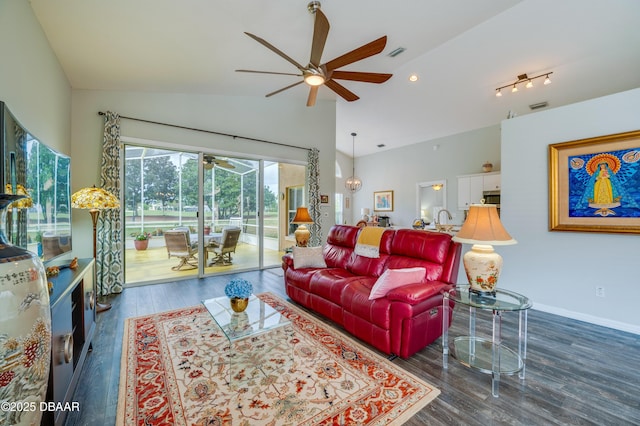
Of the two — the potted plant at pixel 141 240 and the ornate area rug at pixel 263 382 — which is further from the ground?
the potted plant at pixel 141 240

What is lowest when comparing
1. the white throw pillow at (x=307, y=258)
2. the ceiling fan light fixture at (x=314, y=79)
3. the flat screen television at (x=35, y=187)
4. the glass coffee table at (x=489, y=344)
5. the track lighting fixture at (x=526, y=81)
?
the glass coffee table at (x=489, y=344)

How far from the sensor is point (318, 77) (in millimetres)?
2889

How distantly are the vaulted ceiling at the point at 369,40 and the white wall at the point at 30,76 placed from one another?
0.64 ft

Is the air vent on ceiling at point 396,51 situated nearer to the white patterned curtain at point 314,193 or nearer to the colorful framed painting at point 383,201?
the white patterned curtain at point 314,193

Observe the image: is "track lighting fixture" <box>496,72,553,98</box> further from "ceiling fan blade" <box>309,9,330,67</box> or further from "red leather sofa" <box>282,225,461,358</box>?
"ceiling fan blade" <box>309,9,330,67</box>

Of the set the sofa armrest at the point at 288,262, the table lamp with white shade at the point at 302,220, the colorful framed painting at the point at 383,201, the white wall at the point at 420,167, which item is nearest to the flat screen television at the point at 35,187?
the sofa armrest at the point at 288,262

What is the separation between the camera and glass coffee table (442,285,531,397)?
6.40 feet

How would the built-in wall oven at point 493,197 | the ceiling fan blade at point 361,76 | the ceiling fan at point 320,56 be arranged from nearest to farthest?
the ceiling fan at point 320,56
the ceiling fan blade at point 361,76
the built-in wall oven at point 493,197

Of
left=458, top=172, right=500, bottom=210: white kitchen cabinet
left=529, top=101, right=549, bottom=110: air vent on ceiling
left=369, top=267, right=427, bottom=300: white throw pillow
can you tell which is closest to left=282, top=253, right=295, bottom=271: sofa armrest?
left=369, top=267, right=427, bottom=300: white throw pillow

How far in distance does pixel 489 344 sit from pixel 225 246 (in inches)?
167

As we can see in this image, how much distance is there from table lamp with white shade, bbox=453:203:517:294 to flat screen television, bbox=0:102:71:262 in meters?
3.02

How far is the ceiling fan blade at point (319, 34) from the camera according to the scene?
211 cm

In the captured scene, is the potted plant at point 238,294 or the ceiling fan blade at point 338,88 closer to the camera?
the potted plant at point 238,294

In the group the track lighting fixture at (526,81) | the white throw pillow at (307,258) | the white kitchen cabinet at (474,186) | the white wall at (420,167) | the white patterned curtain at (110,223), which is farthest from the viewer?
the white wall at (420,167)
